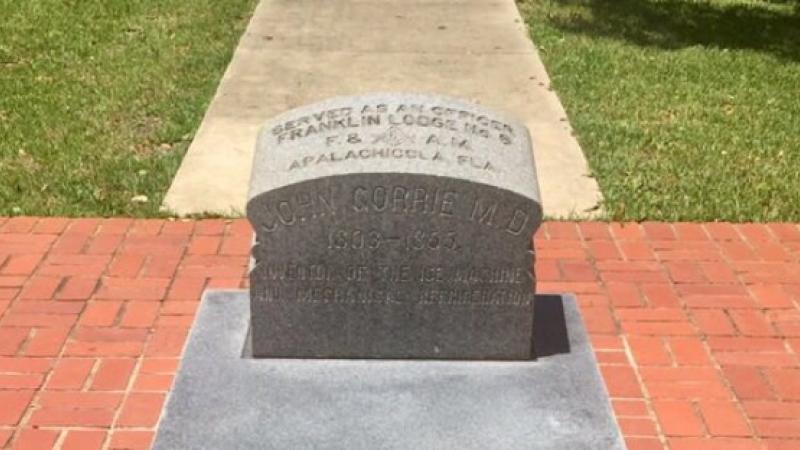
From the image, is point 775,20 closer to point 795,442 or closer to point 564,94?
point 564,94

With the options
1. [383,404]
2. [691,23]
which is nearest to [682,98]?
[691,23]

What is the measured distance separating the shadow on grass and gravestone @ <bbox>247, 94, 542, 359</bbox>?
6.13 m

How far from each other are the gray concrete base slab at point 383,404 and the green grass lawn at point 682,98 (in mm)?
2454

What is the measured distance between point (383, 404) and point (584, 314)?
5.23ft

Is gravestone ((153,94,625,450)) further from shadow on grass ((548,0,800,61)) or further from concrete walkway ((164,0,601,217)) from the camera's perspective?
shadow on grass ((548,0,800,61))

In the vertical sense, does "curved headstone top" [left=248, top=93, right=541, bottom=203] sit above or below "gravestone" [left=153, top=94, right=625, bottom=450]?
above

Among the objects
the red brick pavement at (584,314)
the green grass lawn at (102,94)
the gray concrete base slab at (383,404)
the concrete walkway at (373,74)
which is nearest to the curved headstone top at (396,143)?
the gray concrete base slab at (383,404)

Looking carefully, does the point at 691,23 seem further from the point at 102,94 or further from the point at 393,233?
the point at 393,233

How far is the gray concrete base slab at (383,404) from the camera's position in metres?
3.34

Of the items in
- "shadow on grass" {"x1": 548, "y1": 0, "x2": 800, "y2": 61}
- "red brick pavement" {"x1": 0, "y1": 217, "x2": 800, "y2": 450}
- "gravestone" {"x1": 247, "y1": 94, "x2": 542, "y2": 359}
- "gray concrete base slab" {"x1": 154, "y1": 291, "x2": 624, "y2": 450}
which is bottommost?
"shadow on grass" {"x1": 548, "y1": 0, "x2": 800, "y2": 61}

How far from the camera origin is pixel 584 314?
15.9ft

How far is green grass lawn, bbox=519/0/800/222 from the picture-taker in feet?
20.4

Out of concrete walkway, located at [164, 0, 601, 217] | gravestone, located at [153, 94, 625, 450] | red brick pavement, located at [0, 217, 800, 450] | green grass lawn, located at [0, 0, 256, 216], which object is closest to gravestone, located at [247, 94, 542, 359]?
gravestone, located at [153, 94, 625, 450]

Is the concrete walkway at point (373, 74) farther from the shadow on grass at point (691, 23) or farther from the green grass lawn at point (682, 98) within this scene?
the shadow on grass at point (691, 23)
